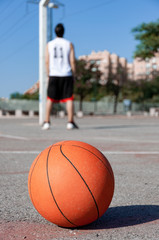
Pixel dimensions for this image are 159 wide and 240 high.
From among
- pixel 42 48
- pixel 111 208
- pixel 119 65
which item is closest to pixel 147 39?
pixel 42 48

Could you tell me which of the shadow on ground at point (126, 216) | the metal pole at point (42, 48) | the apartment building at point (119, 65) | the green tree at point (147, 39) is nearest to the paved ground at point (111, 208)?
the shadow on ground at point (126, 216)

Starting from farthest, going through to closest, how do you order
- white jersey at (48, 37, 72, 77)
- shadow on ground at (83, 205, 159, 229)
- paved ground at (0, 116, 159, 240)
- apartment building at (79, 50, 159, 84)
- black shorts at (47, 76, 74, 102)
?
apartment building at (79, 50, 159, 84)
black shorts at (47, 76, 74, 102)
white jersey at (48, 37, 72, 77)
shadow on ground at (83, 205, 159, 229)
paved ground at (0, 116, 159, 240)

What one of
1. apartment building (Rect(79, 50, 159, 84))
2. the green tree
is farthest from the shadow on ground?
apartment building (Rect(79, 50, 159, 84))

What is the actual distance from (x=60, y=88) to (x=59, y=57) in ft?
2.75

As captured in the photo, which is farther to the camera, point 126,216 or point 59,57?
point 59,57

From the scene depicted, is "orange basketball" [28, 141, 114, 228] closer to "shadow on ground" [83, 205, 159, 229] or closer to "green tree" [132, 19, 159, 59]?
"shadow on ground" [83, 205, 159, 229]

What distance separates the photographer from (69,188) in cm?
240

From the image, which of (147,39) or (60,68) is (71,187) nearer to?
(60,68)

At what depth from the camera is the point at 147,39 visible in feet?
87.5

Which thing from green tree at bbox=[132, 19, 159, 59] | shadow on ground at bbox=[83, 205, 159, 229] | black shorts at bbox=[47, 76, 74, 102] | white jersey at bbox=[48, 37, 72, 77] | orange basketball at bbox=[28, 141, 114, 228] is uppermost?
green tree at bbox=[132, 19, 159, 59]

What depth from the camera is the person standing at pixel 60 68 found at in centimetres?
993

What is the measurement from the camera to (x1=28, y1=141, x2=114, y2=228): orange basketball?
7.88ft

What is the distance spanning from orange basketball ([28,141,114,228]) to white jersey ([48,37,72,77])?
7.60 meters

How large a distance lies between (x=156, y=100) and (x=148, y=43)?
45.8m
